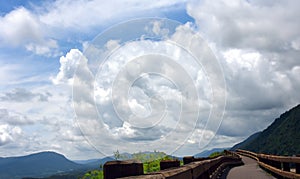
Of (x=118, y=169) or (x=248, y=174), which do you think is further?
(x=248, y=174)

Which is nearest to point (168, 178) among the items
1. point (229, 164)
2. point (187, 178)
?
point (187, 178)

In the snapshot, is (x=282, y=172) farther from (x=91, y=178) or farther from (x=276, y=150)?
(x=276, y=150)

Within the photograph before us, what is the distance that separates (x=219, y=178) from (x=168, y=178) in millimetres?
16706

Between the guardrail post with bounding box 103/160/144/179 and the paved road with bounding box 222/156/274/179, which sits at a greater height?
the guardrail post with bounding box 103/160/144/179

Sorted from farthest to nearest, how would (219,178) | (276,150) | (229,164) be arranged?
(276,150), (229,164), (219,178)

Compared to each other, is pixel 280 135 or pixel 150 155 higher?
pixel 280 135

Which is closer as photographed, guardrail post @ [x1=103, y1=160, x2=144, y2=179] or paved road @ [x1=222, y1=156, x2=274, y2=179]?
guardrail post @ [x1=103, y1=160, x2=144, y2=179]

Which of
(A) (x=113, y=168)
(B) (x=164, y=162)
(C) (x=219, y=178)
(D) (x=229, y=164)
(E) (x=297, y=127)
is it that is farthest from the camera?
(E) (x=297, y=127)

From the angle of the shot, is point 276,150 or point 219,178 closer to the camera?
point 219,178

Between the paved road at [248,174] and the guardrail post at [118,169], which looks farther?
the paved road at [248,174]

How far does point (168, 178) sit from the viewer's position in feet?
12.6

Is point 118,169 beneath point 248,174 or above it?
above

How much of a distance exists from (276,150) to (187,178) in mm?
166313

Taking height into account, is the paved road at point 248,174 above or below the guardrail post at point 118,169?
below
